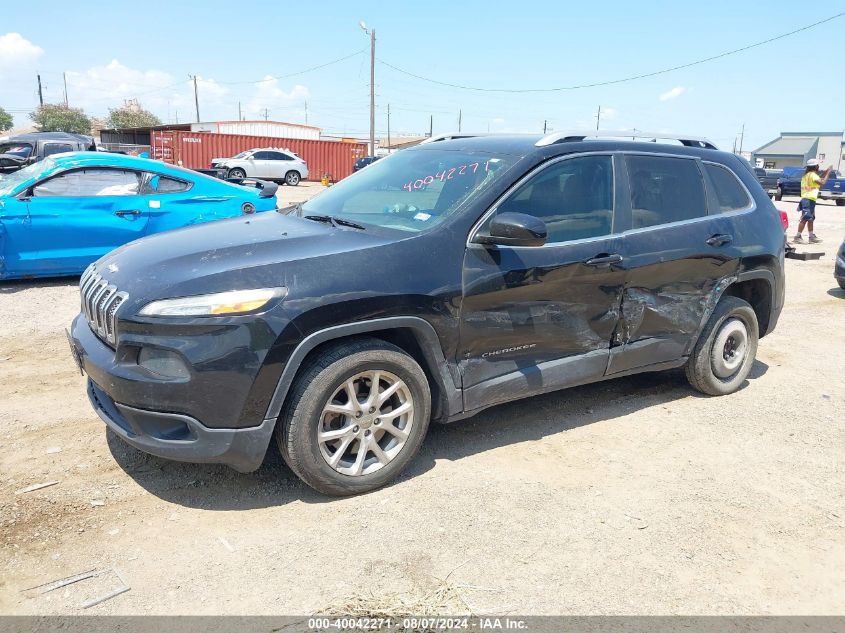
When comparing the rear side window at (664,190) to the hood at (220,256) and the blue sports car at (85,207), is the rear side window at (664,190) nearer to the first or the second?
the hood at (220,256)

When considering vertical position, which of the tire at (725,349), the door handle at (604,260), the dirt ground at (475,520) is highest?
the door handle at (604,260)

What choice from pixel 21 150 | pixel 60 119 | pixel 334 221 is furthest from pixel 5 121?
pixel 334 221

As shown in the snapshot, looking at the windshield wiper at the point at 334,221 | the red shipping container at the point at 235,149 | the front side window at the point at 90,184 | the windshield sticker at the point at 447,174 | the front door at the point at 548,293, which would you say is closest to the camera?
the front door at the point at 548,293

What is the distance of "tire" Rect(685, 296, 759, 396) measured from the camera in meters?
4.87

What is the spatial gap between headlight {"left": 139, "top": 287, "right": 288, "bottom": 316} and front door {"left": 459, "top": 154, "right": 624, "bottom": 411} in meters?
1.11

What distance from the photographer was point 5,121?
89.2m

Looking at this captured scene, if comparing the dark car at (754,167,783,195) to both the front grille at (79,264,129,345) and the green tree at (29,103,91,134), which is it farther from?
the green tree at (29,103,91,134)

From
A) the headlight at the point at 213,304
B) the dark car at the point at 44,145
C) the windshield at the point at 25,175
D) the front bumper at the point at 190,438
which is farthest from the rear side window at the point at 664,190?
the dark car at the point at 44,145

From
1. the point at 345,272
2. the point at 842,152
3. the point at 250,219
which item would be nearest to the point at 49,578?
the point at 345,272

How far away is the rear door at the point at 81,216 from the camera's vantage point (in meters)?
7.38

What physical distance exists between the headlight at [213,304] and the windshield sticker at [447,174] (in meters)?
1.43

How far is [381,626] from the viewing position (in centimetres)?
251

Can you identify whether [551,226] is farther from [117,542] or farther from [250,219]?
[117,542]

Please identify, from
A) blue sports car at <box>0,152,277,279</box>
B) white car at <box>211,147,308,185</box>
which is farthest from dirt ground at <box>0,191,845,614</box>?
white car at <box>211,147,308,185</box>
